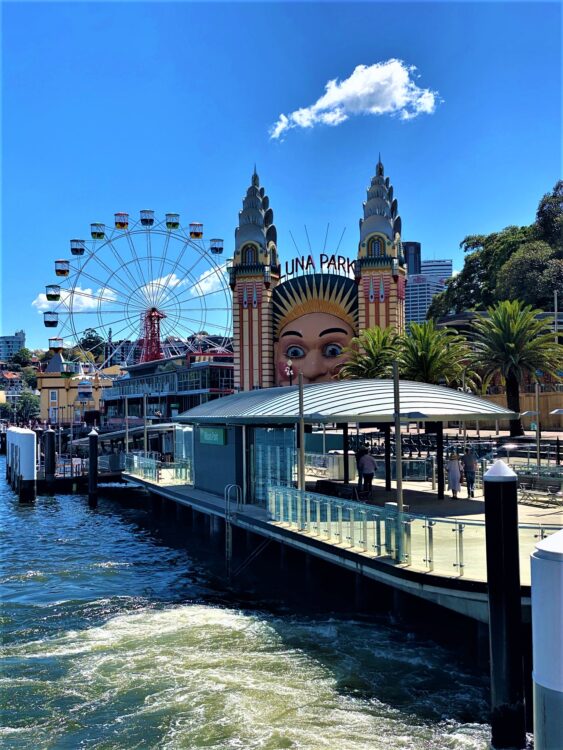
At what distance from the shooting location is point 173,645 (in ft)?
48.5

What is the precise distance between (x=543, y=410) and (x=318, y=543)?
3688 centimetres

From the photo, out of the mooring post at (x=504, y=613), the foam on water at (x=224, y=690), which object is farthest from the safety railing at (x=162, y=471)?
the mooring post at (x=504, y=613)

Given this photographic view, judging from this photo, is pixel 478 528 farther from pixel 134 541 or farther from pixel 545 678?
pixel 134 541

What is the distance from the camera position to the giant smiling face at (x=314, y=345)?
5528 centimetres

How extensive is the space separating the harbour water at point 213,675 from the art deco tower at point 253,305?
36.8 m

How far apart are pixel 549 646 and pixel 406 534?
6.71 metres

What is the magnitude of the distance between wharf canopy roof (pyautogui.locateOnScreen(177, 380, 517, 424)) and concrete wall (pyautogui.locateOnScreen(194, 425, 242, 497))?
35.4 inches

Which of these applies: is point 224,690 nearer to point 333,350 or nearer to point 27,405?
point 333,350

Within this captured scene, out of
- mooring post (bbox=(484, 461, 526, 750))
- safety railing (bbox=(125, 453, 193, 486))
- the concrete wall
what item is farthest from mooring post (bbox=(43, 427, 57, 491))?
mooring post (bbox=(484, 461, 526, 750))

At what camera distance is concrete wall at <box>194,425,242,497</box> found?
23.9 metres

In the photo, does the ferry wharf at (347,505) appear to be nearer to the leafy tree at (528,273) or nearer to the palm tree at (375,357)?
the palm tree at (375,357)

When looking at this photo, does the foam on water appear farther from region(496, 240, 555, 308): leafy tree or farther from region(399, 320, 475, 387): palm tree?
region(496, 240, 555, 308): leafy tree

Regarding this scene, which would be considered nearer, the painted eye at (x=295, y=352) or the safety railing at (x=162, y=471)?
the safety railing at (x=162, y=471)

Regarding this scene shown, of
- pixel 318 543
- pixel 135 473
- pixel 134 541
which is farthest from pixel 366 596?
pixel 135 473
